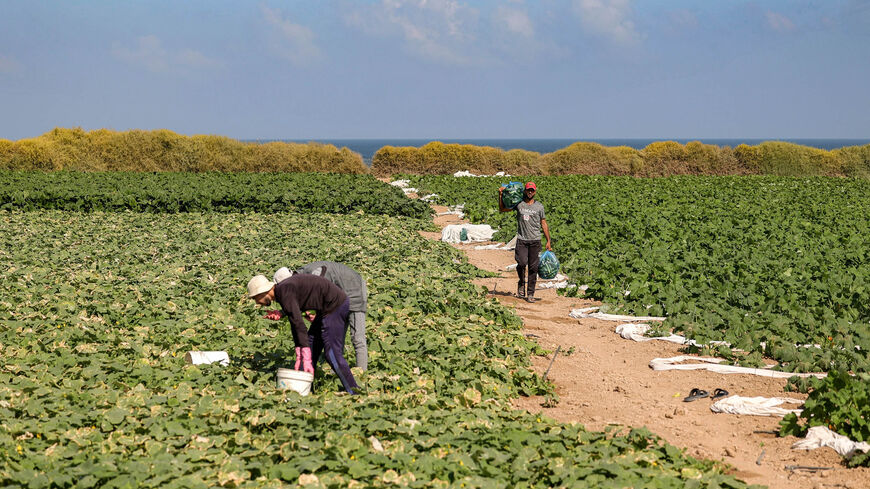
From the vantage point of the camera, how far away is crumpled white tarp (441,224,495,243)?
19.2 metres

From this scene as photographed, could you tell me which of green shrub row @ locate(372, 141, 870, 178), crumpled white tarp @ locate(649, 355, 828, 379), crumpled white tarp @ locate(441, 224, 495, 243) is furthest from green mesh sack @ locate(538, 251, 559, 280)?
green shrub row @ locate(372, 141, 870, 178)

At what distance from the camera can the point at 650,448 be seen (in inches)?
242

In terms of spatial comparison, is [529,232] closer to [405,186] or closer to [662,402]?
[662,402]

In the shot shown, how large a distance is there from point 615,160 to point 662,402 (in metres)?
47.5

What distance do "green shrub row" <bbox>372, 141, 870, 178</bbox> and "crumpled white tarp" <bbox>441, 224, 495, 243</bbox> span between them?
33.2 metres

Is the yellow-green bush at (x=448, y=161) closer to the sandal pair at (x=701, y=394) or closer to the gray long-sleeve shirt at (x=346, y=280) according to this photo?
the sandal pair at (x=701, y=394)

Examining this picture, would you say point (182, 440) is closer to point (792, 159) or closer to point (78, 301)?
point (78, 301)

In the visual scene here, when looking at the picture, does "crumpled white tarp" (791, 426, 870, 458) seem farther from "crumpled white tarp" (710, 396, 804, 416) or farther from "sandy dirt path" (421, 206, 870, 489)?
"crumpled white tarp" (710, 396, 804, 416)

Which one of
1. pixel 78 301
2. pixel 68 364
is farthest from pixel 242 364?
pixel 78 301

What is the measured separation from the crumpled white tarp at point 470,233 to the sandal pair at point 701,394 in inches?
449

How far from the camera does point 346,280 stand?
287 inches

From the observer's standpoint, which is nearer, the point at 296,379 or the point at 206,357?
the point at 296,379

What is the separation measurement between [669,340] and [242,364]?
5623 mm

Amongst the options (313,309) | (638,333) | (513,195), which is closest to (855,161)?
(513,195)
